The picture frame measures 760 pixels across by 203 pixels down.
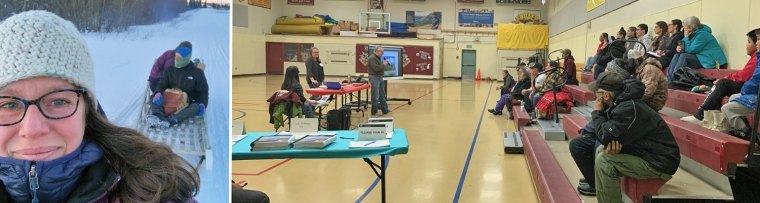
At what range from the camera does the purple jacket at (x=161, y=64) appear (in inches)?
40.1

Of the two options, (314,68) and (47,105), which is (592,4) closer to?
(314,68)

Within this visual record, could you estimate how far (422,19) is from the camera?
25203 mm

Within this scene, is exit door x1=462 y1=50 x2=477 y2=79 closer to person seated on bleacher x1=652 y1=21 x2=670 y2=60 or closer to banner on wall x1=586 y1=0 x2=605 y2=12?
banner on wall x1=586 y1=0 x2=605 y2=12

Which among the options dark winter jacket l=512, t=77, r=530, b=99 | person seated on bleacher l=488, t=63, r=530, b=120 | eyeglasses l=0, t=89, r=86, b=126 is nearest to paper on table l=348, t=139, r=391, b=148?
eyeglasses l=0, t=89, r=86, b=126

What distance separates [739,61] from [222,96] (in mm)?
6607

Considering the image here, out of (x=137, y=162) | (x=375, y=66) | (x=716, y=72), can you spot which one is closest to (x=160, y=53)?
(x=137, y=162)

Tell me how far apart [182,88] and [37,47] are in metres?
0.28

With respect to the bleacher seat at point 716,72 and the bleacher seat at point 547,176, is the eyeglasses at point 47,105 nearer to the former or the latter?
the bleacher seat at point 547,176

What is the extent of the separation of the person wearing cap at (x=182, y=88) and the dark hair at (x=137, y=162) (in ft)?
0.18

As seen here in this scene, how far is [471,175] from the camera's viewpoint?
492 centimetres

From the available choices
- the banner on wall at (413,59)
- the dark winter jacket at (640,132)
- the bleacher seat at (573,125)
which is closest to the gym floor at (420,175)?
the bleacher seat at (573,125)

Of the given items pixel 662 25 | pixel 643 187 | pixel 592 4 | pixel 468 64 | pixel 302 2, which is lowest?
pixel 643 187

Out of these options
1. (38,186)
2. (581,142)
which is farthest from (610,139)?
(38,186)

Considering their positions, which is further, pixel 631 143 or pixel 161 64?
pixel 631 143
